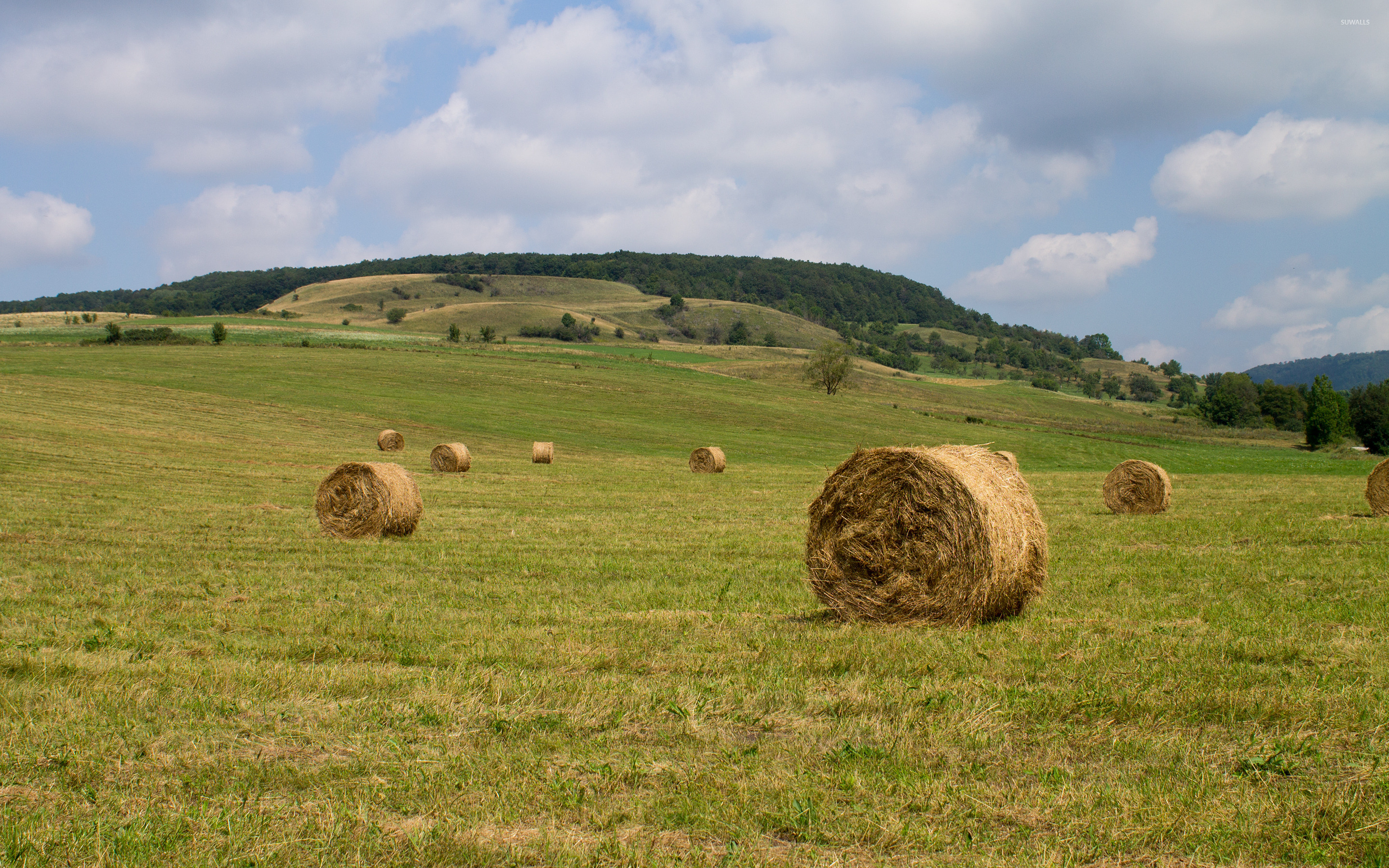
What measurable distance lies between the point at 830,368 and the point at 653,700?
79.1 metres

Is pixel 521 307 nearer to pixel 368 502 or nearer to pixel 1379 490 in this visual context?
pixel 368 502

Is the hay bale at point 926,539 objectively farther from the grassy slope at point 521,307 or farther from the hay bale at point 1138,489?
the grassy slope at point 521,307

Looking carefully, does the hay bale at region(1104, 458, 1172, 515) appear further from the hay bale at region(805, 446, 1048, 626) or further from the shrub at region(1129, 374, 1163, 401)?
the shrub at region(1129, 374, 1163, 401)

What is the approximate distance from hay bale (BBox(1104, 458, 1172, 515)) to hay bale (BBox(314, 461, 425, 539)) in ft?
48.4

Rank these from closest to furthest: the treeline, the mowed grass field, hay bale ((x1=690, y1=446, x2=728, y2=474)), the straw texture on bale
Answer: the mowed grass field < the straw texture on bale < hay bale ((x1=690, y1=446, x2=728, y2=474)) < the treeline

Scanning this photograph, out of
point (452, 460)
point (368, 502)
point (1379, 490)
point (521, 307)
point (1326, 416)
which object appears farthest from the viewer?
point (521, 307)

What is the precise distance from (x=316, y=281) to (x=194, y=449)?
17360cm

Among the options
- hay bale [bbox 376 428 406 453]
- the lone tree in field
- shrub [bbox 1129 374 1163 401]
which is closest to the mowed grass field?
hay bale [bbox 376 428 406 453]

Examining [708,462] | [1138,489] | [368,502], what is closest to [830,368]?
[708,462]

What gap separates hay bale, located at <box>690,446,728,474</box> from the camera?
32312mm

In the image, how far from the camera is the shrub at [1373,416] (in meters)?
82.6

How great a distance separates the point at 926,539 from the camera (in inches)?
357

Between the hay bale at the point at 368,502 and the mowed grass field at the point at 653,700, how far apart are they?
0.44 m

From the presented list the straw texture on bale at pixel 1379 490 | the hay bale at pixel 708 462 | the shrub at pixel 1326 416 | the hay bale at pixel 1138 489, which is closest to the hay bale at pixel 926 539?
the hay bale at pixel 1138 489
